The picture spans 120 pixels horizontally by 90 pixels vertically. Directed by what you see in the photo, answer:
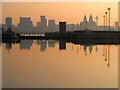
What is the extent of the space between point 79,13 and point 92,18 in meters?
0.29

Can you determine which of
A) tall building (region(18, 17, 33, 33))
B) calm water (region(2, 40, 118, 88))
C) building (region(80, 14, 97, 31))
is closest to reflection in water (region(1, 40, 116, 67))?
calm water (region(2, 40, 118, 88))

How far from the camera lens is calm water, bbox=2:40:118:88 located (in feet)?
14.9

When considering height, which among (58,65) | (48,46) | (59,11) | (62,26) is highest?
(59,11)

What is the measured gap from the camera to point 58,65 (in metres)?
4.96

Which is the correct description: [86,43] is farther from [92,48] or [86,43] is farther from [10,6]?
[10,6]

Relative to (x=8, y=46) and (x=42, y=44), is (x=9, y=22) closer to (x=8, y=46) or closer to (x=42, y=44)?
(x=8, y=46)

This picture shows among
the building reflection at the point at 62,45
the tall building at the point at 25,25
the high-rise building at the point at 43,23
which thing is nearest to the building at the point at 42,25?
the high-rise building at the point at 43,23

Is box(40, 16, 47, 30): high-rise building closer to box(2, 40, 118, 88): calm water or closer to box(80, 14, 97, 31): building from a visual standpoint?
box(2, 40, 118, 88): calm water

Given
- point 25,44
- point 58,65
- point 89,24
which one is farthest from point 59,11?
point 58,65

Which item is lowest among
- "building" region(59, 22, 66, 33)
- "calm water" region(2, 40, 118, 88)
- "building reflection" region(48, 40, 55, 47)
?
"calm water" region(2, 40, 118, 88)

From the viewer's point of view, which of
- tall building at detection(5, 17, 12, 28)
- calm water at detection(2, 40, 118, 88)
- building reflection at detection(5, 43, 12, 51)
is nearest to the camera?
calm water at detection(2, 40, 118, 88)

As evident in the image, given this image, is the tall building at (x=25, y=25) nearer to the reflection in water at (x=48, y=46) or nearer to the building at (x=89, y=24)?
the reflection in water at (x=48, y=46)

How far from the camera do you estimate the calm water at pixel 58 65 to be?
14.9ft

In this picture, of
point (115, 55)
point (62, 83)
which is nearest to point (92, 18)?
point (115, 55)
